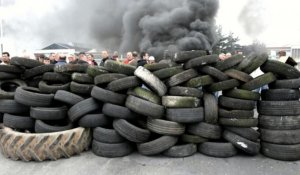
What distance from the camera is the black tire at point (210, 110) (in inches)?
167

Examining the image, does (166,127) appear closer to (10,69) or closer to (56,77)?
(56,77)

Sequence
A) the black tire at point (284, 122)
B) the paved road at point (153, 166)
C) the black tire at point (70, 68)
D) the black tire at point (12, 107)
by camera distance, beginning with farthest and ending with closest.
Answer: the black tire at point (70, 68) < the black tire at point (12, 107) < the black tire at point (284, 122) < the paved road at point (153, 166)

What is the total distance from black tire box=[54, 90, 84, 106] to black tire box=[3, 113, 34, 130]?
0.66 metres

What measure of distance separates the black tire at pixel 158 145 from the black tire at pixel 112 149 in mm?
293

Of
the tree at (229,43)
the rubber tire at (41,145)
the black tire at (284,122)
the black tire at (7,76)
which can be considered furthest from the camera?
the tree at (229,43)

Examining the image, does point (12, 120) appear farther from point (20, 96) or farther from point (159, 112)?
point (159, 112)

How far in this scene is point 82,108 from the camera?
4352 mm

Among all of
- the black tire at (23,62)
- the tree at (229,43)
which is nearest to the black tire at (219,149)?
the black tire at (23,62)

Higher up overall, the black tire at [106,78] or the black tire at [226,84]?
the black tire at [106,78]

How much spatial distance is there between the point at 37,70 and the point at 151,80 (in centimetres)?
240

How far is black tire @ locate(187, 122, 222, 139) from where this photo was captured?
4.24 m

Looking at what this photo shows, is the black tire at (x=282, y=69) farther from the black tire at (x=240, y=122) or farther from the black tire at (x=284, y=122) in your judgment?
the black tire at (x=240, y=122)

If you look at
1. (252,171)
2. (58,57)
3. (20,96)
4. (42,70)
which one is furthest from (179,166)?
(58,57)

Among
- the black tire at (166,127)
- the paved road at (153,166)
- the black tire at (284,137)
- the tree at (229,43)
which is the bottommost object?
the paved road at (153,166)
